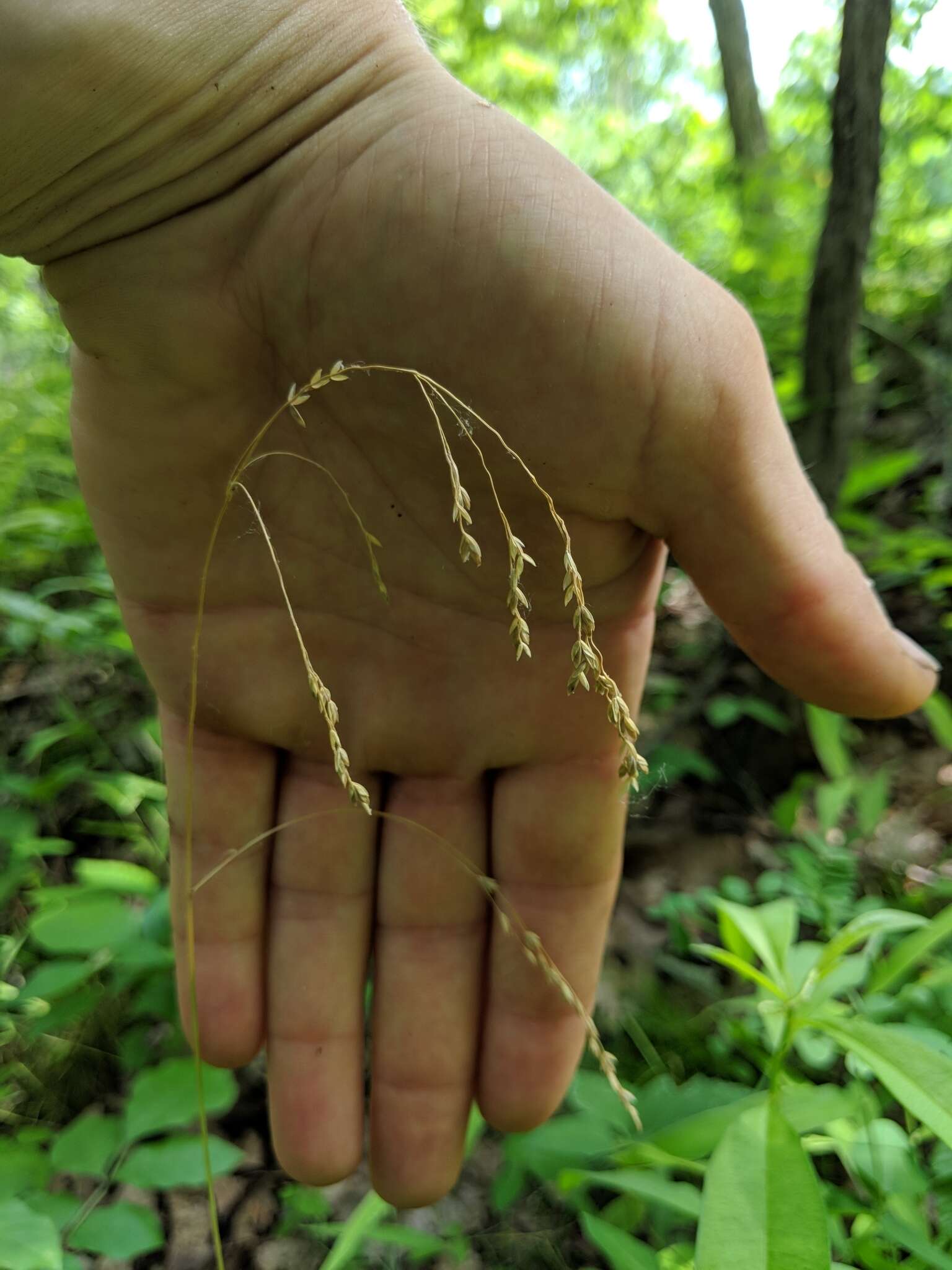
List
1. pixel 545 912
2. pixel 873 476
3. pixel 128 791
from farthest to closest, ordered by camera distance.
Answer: pixel 873 476 → pixel 128 791 → pixel 545 912

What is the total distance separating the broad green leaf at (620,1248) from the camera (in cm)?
87

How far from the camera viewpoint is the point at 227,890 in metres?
1.29

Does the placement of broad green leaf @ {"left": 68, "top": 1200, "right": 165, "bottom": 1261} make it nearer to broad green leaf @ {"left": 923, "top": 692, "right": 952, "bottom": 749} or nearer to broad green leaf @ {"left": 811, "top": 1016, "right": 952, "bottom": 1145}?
broad green leaf @ {"left": 811, "top": 1016, "right": 952, "bottom": 1145}

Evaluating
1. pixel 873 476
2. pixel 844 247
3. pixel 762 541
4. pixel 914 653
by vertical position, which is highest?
pixel 844 247

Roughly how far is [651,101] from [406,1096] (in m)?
4.94

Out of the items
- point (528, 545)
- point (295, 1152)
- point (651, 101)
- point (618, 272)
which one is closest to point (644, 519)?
point (528, 545)

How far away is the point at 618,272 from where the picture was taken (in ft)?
3.03

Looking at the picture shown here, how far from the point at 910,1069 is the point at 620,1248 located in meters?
0.37

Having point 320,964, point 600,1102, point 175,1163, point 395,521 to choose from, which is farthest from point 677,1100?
point 395,521

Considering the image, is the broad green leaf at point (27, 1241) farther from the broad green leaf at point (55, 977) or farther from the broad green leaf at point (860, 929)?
the broad green leaf at point (860, 929)

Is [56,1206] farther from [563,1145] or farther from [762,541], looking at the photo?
[762,541]

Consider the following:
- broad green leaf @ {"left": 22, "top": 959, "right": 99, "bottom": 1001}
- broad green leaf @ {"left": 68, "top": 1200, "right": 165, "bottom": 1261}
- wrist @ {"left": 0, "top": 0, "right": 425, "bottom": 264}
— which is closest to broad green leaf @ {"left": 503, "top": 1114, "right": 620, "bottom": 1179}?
broad green leaf @ {"left": 68, "top": 1200, "right": 165, "bottom": 1261}

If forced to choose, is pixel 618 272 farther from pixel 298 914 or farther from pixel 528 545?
pixel 298 914

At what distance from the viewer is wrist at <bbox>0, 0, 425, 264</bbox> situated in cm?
95
